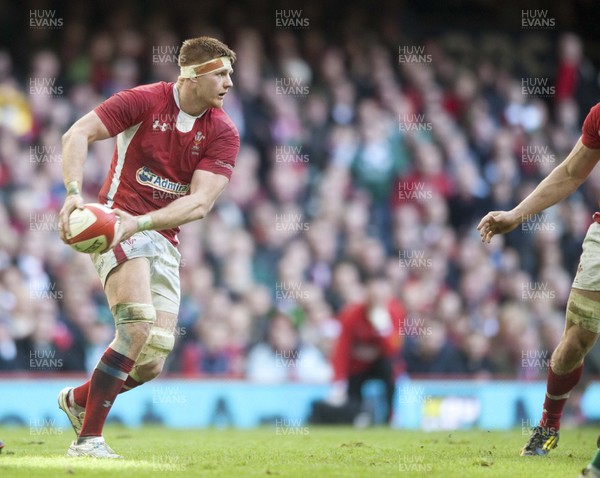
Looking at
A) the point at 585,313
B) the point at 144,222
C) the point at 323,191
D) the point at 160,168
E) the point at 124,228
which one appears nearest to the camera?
the point at 124,228

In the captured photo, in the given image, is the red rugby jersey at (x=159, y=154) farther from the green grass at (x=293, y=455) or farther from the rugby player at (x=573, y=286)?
the rugby player at (x=573, y=286)

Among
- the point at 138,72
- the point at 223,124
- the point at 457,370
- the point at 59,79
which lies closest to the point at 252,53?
the point at 138,72

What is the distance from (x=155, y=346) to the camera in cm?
726

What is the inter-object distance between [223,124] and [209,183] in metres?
0.56

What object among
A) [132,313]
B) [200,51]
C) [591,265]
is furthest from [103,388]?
[591,265]

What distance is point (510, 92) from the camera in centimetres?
1847

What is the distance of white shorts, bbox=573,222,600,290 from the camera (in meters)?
7.02

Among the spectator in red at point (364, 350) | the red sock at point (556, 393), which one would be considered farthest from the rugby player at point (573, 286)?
the spectator in red at point (364, 350)

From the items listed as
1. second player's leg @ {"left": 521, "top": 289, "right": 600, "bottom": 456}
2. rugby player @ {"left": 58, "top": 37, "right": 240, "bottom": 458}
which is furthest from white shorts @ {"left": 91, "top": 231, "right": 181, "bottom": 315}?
second player's leg @ {"left": 521, "top": 289, "right": 600, "bottom": 456}

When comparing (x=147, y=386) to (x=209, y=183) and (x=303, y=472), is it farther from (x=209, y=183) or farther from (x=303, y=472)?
(x=303, y=472)

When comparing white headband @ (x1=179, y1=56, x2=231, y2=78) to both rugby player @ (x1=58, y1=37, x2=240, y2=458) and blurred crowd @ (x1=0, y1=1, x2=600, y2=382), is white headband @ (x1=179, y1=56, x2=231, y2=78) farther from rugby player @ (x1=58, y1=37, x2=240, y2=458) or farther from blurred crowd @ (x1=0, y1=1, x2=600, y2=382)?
blurred crowd @ (x1=0, y1=1, x2=600, y2=382)

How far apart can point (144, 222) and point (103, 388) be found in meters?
1.07

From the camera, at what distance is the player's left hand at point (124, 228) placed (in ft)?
21.0

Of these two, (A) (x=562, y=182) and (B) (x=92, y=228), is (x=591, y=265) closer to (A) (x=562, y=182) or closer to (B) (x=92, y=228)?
(A) (x=562, y=182)
